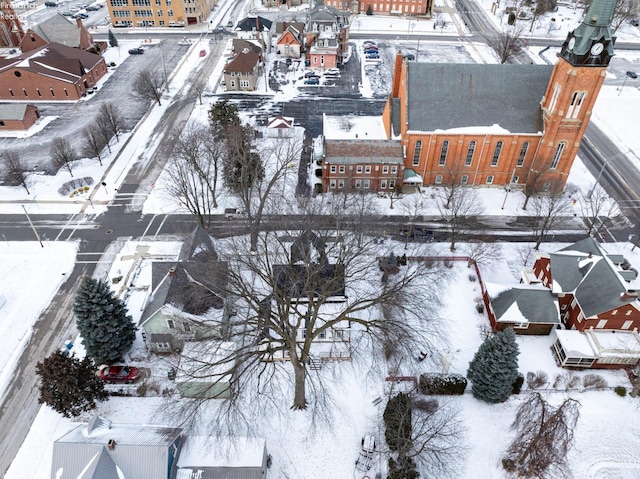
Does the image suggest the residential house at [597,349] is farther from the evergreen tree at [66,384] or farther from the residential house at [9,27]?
the residential house at [9,27]

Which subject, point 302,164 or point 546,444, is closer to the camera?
point 546,444

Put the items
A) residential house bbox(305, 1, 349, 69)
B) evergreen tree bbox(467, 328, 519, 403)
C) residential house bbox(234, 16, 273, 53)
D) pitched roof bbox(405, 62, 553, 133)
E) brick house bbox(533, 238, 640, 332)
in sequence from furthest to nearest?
1. residential house bbox(234, 16, 273, 53)
2. residential house bbox(305, 1, 349, 69)
3. pitched roof bbox(405, 62, 553, 133)
4. brick house bbox(533, 238, 640, 332)
5. evergreen tree bbox(467, 328, 519, 403)

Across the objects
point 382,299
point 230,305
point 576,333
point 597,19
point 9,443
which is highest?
point 597,19

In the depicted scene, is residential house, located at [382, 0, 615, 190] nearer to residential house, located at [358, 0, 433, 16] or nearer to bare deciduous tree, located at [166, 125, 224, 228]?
bare deciduous tree, located at [166, 125, 224, 228]

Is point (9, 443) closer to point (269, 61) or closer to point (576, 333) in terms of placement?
point (576, 333)

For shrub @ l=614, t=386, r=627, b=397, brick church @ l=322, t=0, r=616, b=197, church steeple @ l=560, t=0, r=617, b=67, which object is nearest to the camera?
shrub @ l=614, t=386, r=627, b=397

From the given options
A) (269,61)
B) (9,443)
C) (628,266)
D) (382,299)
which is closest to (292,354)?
(382,299)

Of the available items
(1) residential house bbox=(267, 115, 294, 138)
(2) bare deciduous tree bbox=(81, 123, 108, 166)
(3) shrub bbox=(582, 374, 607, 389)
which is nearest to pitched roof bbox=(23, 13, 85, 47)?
(2) bare deciduous tree bbox=(81, 123, 108, 166)

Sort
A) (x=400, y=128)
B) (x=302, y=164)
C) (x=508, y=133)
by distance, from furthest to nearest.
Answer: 1. (x=302, y=164)
2. (x=400, y=128)
3. (x=508, y=133)

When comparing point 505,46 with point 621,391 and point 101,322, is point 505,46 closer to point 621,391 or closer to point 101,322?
point 621,391
